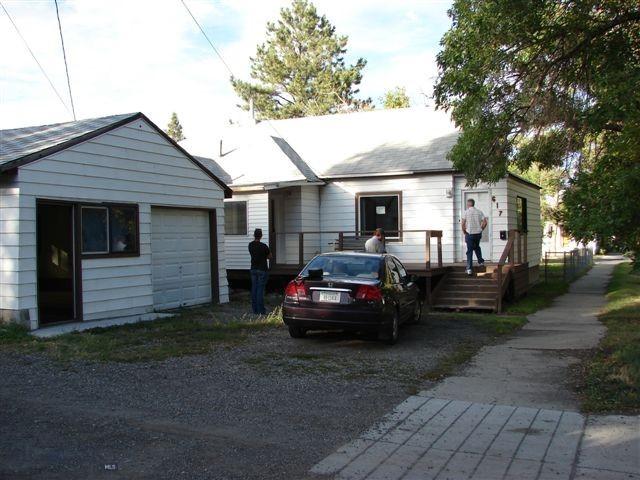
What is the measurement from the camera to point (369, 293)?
369 inches

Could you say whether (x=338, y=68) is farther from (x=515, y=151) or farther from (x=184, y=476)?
(x=184, y=476)

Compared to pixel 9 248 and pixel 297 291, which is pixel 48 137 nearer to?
pixel 9 248

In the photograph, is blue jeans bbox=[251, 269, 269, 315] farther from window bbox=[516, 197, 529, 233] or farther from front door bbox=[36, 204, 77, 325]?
window bbox=[516, 197, 529, 233]

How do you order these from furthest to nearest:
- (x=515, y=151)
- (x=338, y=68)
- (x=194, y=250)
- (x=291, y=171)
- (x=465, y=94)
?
(x=338, y=68) → (x=291, y=171) → (x=515, y=151) → (x=194, y=250) → (x=465, y=94)

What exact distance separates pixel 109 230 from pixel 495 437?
8.96 meters

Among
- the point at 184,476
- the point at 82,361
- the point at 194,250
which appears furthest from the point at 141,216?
the point at 184,476

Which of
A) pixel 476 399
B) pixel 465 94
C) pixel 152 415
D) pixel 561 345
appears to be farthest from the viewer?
pixel 465 94

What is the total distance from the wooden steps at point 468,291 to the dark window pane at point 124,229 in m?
7.02

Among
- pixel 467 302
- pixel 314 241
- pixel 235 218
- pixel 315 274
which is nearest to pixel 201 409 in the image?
pixel 315 274

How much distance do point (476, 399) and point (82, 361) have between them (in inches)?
202

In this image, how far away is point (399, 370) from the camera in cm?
812

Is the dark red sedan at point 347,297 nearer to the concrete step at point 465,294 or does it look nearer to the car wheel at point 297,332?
the car wheel at point 297,332

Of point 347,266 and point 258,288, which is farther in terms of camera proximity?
point 258,288

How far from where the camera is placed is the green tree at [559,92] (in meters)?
8.43
